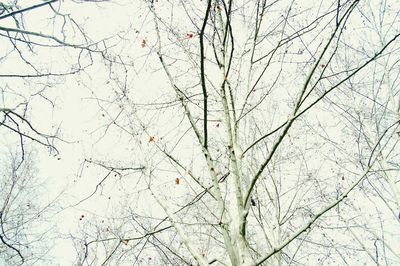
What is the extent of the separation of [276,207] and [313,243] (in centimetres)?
127

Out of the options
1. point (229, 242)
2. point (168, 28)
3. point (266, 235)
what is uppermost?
point (168, 28)

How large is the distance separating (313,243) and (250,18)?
448 centimetres

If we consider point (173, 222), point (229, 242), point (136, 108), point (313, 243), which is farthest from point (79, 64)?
point (313, 243)

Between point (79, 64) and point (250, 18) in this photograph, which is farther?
point (250, 18)

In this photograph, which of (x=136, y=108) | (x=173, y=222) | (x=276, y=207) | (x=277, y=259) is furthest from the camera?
(x=276, y=207)

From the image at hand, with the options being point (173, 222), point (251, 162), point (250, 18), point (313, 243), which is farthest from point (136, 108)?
point (313, 243)

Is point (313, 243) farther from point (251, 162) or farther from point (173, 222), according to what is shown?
point (173, 222)

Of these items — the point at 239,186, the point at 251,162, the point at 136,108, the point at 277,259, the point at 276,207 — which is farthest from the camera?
the point at 251,162

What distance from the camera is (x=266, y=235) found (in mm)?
5457

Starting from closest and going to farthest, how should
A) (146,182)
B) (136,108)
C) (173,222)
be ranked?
(173,222), (146,182), (136,108)

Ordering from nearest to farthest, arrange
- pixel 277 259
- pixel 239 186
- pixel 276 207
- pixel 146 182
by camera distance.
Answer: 1. pixel 239 186
2. pixel 146 182
3. pixel 277 259
4. pixel 276 207

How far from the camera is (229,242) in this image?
8.63 feet

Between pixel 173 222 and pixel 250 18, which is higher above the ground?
pixel 250 18

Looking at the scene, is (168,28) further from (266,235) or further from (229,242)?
(266,235)
